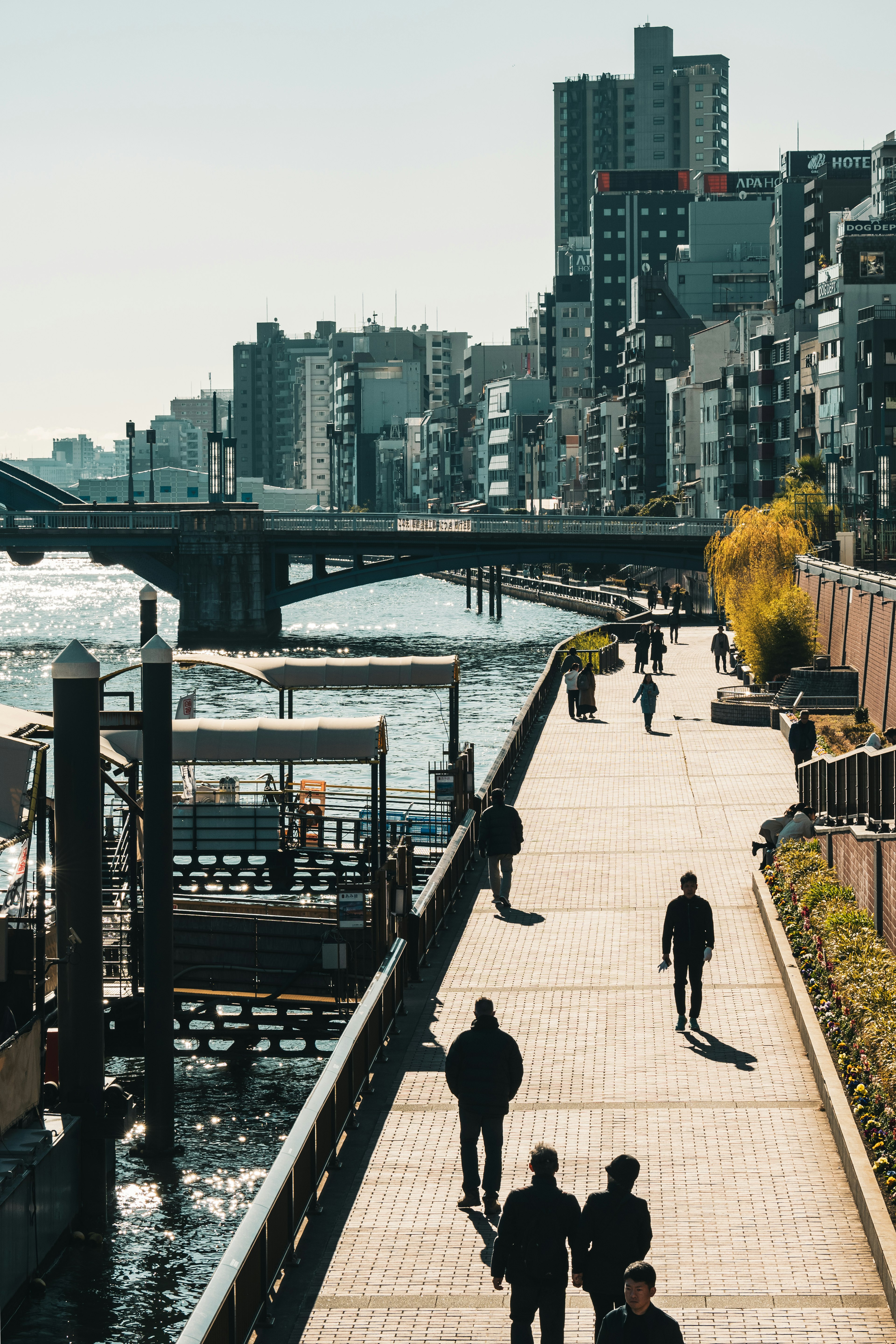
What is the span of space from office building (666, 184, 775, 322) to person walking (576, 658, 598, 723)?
139904 millimetres

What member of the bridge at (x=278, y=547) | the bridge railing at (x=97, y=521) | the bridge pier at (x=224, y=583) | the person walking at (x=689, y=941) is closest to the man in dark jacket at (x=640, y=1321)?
the person walking at (x=689, y=941)

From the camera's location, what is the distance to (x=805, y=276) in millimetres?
129250

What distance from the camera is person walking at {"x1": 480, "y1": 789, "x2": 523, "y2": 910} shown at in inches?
888

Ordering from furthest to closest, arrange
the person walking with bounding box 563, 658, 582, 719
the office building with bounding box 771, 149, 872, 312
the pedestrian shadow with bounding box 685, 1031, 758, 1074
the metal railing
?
the office building with bounding box 771, 149, 872, 312, the person walking with bounding box 563, 658, 582, 719, the metal railing, the pedestrian shadow with bounding box 685, 1031, 758, 1074

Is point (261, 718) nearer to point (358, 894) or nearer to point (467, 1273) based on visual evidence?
point (358, 894)

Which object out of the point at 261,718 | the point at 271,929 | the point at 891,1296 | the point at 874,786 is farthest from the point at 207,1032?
the point at 891,1296

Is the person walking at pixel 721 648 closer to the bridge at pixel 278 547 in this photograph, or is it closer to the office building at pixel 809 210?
the bridge at pixel 278 547

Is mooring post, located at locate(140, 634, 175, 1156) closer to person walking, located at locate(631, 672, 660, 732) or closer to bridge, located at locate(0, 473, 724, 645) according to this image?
person walking, located at locate(631, 672, 660, 732)

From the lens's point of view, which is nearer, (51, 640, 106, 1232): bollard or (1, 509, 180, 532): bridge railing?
(51, 640, 106, 1232): bollard

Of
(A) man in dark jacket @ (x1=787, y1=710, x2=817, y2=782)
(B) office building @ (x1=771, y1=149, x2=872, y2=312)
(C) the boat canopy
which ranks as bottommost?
(A) man in dark jacket @ (x1=787, y1=710, x2=817, y2=782)

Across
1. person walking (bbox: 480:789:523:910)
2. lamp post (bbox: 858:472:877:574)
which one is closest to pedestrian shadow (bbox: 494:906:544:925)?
person walking (bbox: 480:789:523:910)

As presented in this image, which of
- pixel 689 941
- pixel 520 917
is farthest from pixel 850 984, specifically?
pixel 520 917

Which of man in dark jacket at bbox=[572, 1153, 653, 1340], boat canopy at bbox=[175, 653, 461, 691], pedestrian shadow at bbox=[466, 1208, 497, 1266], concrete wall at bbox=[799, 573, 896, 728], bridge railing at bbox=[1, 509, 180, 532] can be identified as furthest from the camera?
bridge railing at bbox=[1, 509, 180, 532]

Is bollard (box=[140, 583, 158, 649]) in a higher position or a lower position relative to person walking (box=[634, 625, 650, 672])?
higher
